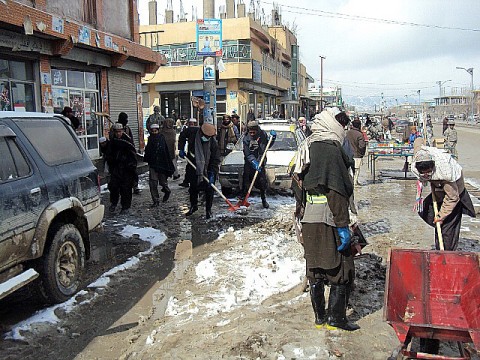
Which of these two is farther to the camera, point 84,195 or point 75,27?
point 75,27

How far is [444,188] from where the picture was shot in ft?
16.8

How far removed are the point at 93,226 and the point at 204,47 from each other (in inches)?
497

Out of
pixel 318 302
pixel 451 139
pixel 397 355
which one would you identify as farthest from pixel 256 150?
pixel 451 139

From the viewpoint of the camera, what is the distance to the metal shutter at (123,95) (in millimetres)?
15648

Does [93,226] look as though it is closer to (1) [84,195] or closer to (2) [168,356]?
(1) [84,195]

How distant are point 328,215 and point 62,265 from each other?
9.63 feet

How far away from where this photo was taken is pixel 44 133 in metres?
5.39

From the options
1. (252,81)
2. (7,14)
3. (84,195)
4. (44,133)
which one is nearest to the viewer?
(44,133)

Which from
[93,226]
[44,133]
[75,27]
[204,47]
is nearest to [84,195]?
[93,226]

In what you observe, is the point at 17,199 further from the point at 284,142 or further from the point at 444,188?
the point at 284,142

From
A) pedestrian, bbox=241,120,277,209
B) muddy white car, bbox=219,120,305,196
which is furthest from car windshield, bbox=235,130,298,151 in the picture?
pedestrian, bbox=241,120,277,209

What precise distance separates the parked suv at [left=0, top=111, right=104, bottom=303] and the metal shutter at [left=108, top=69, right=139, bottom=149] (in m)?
10.1

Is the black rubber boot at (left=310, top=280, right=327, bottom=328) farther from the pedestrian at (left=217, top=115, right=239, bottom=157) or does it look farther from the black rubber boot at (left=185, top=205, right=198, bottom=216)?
the pedestrian at (left=217, top=115, right=239, bottom=157)

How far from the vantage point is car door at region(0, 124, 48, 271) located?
423 centimetres
